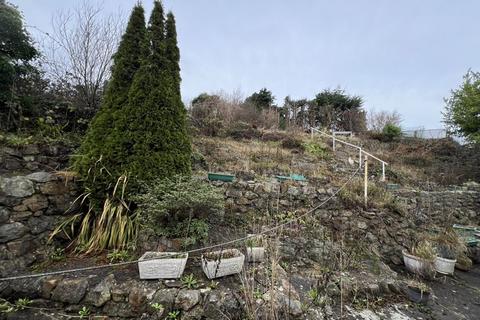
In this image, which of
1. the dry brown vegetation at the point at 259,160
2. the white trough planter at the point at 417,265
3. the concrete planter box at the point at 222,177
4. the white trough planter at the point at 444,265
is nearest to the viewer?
the white trough planter at the point at 417,265

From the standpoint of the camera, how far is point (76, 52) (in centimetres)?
465

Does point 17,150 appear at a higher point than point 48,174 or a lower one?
higher

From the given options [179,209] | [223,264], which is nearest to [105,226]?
[179,209]

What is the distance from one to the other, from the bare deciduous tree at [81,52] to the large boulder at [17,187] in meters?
2.36

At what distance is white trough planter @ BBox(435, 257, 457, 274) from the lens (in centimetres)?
345

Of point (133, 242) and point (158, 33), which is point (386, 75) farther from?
point (133, 242)

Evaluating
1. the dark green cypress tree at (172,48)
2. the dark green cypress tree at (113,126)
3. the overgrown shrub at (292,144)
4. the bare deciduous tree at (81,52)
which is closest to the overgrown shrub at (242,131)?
the overgrown shrub at (292,144)

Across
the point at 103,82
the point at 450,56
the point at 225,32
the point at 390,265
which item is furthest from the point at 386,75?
the point at 103,82

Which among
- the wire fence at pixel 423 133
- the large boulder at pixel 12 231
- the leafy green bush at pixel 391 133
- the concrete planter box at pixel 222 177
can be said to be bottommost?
the large boulder at pixel 12 231

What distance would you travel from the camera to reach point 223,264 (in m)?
2.10

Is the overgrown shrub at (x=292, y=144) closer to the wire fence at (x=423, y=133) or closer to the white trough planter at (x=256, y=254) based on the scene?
the white trough planter at (x=256, y=254)

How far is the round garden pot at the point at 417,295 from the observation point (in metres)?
2.58

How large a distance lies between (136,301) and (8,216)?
6.38 feet

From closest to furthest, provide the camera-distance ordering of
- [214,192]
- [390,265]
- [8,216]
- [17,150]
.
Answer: [8,216] < [214,192] < [17,150] < [390,265]
